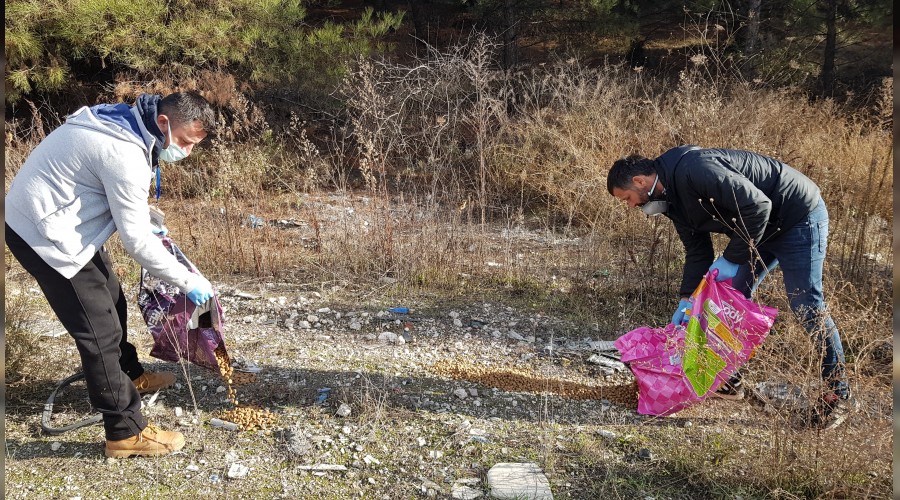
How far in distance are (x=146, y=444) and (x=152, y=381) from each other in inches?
24.8

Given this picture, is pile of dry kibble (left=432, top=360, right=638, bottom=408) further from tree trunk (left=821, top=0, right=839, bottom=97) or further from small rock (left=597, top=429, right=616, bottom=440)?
tree trunk (left=821, top=0, right=839, bottom=97)

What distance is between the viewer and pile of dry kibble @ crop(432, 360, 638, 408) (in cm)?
370

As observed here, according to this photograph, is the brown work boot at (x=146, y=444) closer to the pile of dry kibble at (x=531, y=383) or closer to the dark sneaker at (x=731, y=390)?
the pile of dry kibble at (x=531, y=383)

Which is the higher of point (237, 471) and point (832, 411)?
point (832, 411)

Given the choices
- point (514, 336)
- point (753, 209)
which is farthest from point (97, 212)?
point (753, 209)

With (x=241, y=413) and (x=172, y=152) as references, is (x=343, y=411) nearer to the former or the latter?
(x=241, y=413)

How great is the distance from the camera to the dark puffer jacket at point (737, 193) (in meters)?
3.02

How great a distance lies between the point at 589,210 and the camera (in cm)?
693

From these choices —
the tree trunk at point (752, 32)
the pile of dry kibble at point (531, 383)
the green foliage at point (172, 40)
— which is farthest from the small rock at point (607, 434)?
the tree trunk at point (752, 32)

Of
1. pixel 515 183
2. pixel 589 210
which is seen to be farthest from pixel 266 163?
pixel 589 210

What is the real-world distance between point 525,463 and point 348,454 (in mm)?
834

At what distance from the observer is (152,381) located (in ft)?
11.8

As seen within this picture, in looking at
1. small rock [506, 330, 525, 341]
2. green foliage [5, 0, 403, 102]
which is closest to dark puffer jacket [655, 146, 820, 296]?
small rock [506, 330, 525, 341]

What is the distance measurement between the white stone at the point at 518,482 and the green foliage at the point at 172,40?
266 inches
